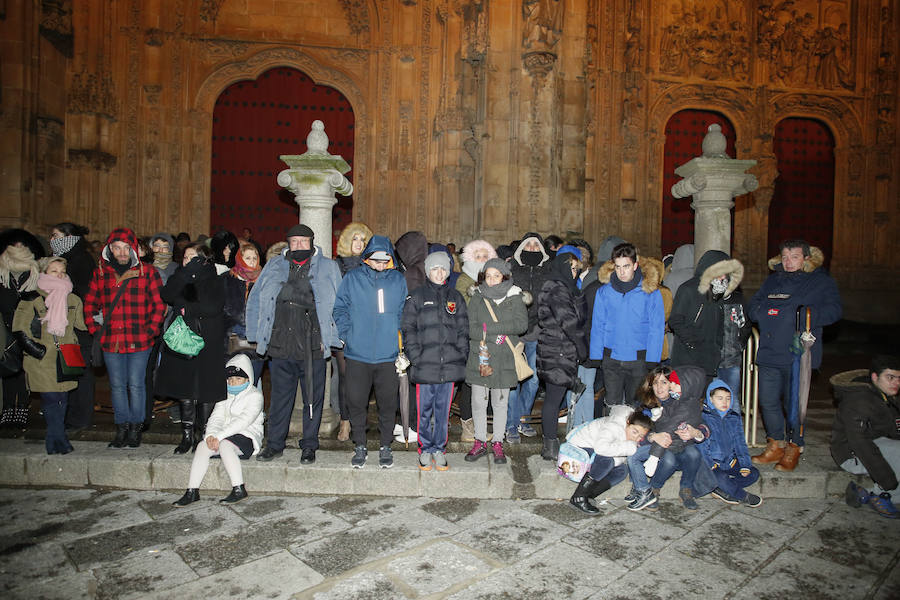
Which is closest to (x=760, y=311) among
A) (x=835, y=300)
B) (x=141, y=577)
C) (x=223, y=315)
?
(x=835, y=300)

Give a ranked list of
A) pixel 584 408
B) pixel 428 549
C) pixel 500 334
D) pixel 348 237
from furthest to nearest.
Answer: pixel 348 237
pixel 584 408
pixel 500 334
pixel 428 549

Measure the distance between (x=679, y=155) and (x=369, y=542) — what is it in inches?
517

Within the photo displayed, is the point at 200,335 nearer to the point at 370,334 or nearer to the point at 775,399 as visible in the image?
the point at 370,334

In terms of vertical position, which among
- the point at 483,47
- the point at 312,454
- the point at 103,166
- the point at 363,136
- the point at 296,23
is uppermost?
the point at 296,23

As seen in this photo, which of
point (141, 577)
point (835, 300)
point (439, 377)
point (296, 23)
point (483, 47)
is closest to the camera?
point (141, 577)

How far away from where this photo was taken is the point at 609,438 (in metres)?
4.20

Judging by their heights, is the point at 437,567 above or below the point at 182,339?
below

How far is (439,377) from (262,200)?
30.5ft

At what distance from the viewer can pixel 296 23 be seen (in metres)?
12.0

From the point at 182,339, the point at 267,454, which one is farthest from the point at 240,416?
the point at 182,339

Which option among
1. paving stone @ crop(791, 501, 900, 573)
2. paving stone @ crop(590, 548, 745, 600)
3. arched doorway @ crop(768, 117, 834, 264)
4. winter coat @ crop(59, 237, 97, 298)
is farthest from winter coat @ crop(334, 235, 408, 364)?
arched doorway @ crop(768, 117, 834, 264)

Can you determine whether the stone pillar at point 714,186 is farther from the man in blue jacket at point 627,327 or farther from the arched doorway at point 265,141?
the arched doorway at point 265,141

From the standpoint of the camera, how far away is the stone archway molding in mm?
11734

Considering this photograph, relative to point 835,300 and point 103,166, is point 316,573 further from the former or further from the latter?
point 103,166
